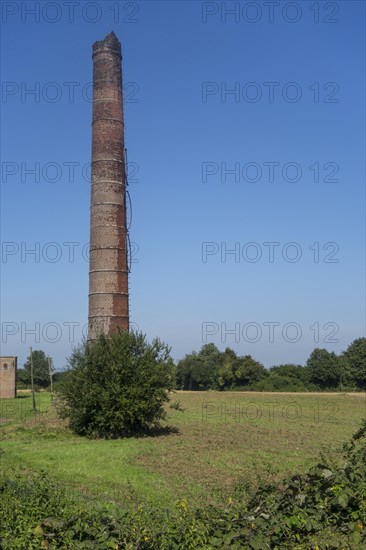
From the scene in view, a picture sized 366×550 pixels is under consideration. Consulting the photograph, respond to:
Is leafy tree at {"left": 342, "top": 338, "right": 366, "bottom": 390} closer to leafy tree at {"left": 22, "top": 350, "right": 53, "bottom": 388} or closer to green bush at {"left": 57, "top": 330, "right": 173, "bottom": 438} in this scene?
leafy tree at {"left": 22, "top": 350, "right": 53, "bottom": 388}

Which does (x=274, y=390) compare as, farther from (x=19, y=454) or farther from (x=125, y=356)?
(x=19, y=454)

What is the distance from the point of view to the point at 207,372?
217ft

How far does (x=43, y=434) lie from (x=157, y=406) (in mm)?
4178

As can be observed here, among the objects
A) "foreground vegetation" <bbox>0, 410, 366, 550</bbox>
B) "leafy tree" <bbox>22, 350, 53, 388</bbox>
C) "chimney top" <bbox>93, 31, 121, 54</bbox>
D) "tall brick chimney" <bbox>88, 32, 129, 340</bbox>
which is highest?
"chimney top" <bbox>93, 31, 121, 54</bbox>

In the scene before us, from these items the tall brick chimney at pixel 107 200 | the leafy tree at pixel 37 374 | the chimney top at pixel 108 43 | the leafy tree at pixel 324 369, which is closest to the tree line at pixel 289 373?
the leafy tree at pixel 324 369

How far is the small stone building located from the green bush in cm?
2734

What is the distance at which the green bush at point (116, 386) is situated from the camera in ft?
60.0

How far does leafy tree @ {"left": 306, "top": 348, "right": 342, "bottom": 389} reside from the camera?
61906 mm

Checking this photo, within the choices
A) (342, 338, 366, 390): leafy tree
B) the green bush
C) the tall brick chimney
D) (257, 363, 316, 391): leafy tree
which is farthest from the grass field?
(342, 338, 366, 390): leafy tree

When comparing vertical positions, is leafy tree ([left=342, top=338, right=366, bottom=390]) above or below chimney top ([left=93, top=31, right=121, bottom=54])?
below

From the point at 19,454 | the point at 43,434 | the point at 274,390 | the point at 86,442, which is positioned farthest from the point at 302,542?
the point at 274,390

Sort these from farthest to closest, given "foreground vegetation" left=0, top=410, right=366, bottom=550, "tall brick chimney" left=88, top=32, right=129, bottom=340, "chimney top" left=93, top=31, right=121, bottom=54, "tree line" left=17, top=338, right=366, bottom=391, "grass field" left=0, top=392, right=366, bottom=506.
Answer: "tree line" left=17, top=338, right=366, bottom=391
"chimney top" left=93, top=31, right=121, bottom=54
"tall brick chimney" left=88, top=32, right=129, bottom=340
"grass field" left=0, top=392, right=366, bottom=506
"foreground vegetation" left=0, top=410, right=366, bottom=550

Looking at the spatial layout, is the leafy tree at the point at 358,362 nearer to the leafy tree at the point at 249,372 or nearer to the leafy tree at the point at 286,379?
the leafy tree at the point at 286,379

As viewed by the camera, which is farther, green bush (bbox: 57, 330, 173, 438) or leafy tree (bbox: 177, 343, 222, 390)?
leafy tree (bbox: 177, 343, 222, 390)
